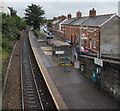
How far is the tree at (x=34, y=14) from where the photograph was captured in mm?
67750

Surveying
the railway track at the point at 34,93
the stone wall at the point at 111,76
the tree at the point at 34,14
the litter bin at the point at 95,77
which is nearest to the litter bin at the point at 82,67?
the stone wall at the point at 111,76

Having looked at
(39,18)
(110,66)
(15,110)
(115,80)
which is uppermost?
(39,18)

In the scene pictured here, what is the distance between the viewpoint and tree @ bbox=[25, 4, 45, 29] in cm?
6775

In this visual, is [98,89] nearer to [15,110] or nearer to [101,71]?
[101,71]

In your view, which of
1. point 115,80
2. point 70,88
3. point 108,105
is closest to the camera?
point 108,105

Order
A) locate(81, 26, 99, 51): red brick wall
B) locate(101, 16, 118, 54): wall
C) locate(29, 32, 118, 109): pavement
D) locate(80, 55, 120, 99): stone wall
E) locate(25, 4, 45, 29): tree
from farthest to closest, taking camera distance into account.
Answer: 1. locate(25, 4, 45, 29): tree
2. locate(81, 26, 99, 51): red brick wall
3. locate(101, 16, 118, 54): wall
4. locate(80, 55, 120, 99): stone wall
5. locate(29, 32, 118, 109): pavement

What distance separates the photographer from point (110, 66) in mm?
12578

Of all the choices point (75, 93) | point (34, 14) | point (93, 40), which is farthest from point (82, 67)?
point (34, 14)

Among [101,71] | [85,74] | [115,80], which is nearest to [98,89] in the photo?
[101,71]

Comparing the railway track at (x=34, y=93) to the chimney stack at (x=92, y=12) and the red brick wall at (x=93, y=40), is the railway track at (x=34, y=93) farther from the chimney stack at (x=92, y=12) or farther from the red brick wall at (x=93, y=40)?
the chimney stack at (x=92, y=12)

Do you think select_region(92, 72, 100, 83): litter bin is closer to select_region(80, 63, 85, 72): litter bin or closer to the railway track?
select_region(80, 63, 85, 72): litter bin

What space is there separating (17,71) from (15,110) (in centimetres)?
930

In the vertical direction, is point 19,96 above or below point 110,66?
below

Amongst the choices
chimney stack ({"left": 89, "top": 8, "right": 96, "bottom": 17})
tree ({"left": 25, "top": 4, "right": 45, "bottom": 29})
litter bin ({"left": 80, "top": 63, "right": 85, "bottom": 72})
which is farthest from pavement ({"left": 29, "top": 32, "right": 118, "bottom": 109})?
tree ({"left": 25, "top": 4, "right": 45, "bottom": 29})
